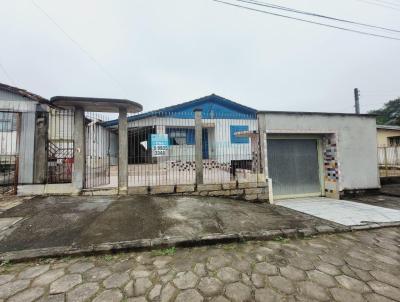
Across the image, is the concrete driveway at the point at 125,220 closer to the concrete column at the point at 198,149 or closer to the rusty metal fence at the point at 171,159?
the concrete column at the point at 198,149

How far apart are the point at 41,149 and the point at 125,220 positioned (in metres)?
3.77

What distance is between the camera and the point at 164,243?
3254 mm

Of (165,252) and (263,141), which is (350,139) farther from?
(165,252)

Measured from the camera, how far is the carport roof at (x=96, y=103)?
5417mm

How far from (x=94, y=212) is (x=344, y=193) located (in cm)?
832

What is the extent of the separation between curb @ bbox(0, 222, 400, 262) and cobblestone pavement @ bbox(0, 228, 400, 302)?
102mm

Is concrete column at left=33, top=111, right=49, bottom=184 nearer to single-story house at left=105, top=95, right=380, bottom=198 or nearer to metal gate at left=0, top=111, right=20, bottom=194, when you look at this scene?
metal gate at left=0, top=111, right=20, bottom=194

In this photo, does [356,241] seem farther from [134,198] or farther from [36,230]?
[36,230]

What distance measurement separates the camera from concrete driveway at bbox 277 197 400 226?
4866 millimetres

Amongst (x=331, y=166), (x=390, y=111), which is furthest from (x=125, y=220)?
(x=390, y=111)

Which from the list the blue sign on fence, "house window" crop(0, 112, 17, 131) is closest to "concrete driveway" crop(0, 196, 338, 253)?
the blue sign on fence

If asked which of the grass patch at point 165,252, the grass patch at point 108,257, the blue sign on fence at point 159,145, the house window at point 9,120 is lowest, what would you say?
the grass patch at point 165,252

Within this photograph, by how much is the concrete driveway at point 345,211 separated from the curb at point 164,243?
2.60ft

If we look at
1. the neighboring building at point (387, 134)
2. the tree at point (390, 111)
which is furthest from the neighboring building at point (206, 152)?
the tree at point (390, 111)
